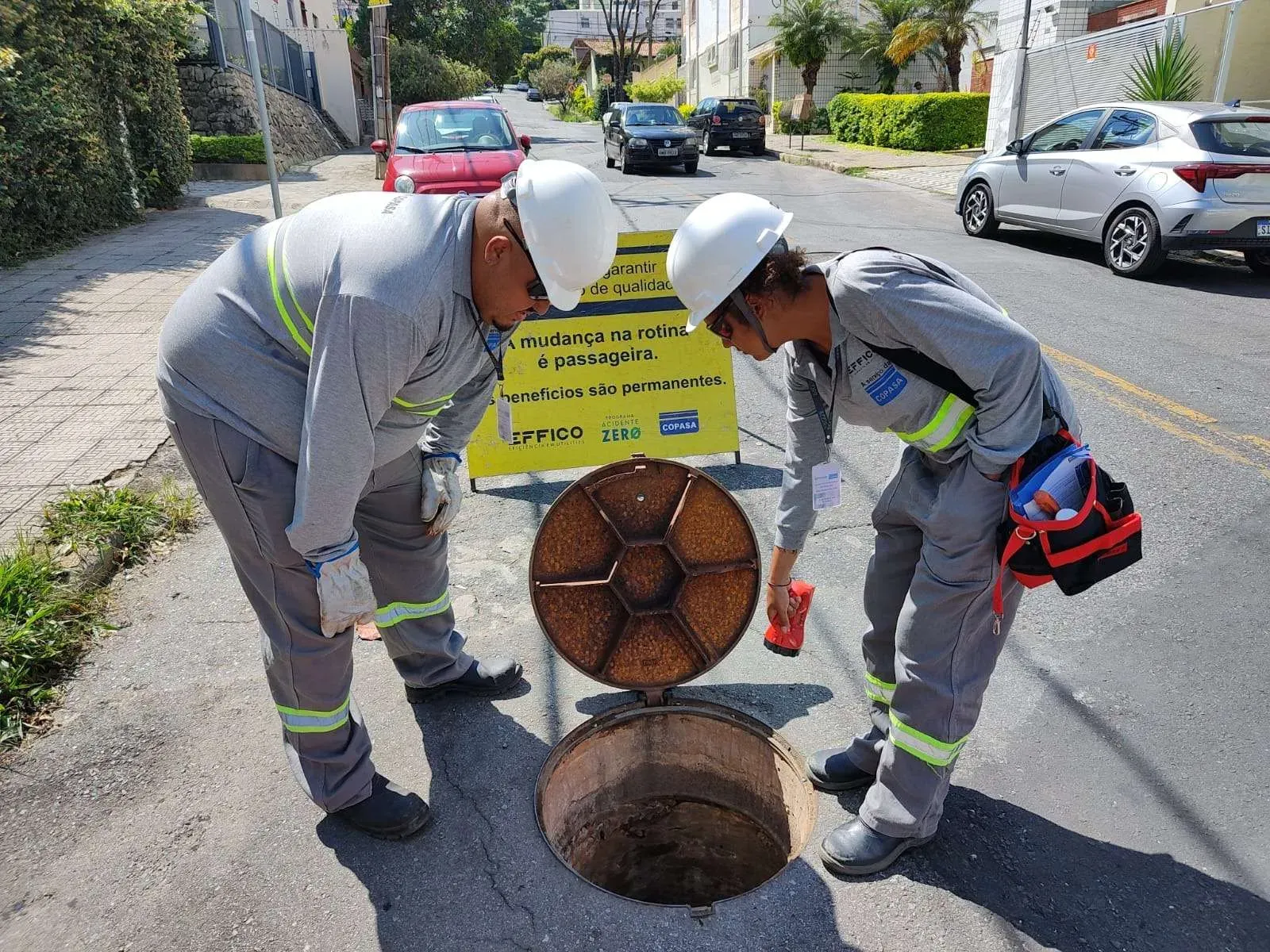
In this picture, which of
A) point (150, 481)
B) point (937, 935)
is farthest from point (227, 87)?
point (937, 935)

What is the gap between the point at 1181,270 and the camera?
8984mm

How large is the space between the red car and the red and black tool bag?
28.3ft

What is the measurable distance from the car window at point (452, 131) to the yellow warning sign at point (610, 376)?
7.92 meters

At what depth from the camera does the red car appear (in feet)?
34.3

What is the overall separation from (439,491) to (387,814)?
3.13ft

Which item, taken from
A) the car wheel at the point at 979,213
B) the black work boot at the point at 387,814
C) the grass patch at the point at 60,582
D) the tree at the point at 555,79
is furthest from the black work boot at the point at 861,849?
the tree at the point at 555,79

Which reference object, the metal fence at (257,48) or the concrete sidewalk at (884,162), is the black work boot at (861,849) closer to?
Answer: the concrete sidewalk at (884,162)

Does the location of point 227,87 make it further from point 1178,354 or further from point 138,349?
point 1178,354

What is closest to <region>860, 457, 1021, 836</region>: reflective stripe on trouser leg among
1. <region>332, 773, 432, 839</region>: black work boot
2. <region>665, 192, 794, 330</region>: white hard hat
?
<region>665, 192, 794, 330</region>: white hard hat

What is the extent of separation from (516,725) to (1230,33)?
604 inches

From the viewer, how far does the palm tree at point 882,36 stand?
2727 cm

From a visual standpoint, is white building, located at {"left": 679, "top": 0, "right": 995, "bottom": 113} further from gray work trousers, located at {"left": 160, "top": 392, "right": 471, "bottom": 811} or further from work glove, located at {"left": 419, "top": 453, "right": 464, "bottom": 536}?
gray work trousers, located at {"left": 160, "top": 392, "right": 471, "bottom": 811}

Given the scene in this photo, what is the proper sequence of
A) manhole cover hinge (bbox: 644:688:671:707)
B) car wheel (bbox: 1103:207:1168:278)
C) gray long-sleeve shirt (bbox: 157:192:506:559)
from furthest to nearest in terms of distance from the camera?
car wheel (bbox: 1103:207:1168:278), manhole cover hinge (bbox: 644:688:671:707), gray long-sleeve shirt (bbox: 157:192:506:559)

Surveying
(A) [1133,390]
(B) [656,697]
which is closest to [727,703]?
(B) [656,697]
